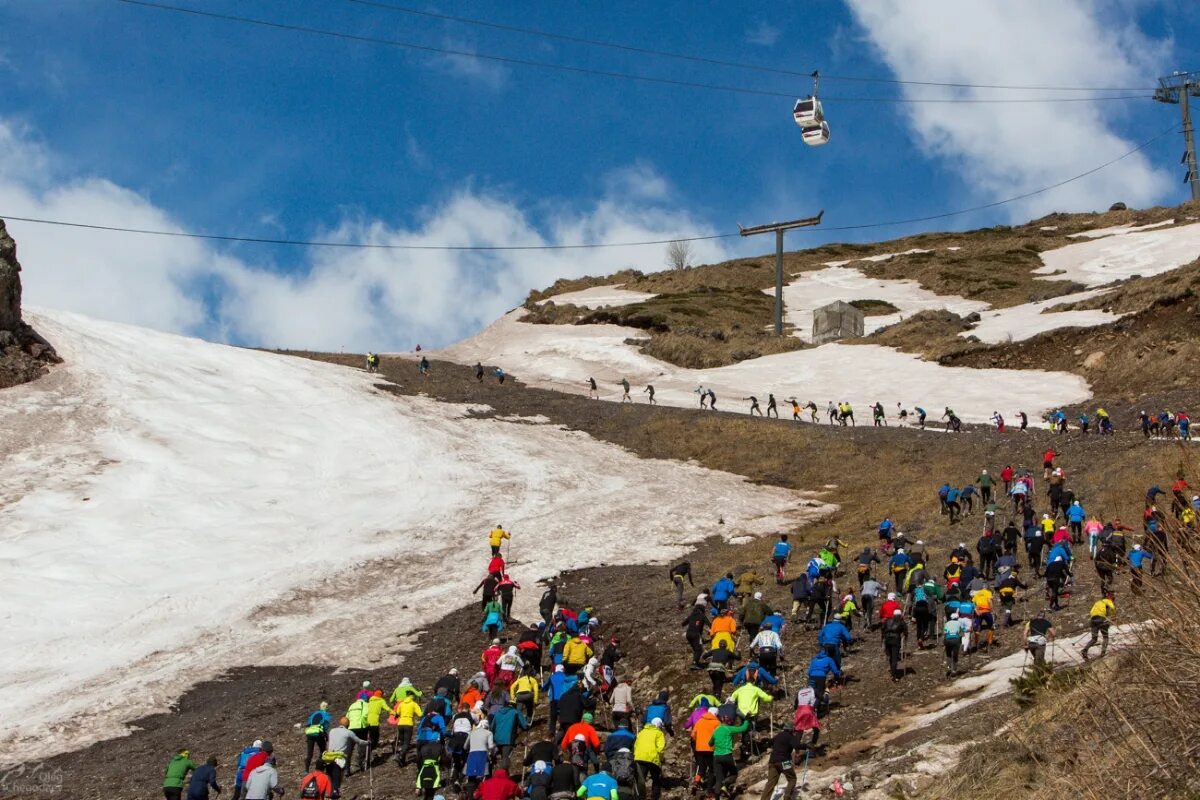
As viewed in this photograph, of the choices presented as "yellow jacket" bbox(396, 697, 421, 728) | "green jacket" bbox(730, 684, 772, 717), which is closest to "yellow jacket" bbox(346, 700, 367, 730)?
"yellow jacket" bbox(396, 697, 421, 728)

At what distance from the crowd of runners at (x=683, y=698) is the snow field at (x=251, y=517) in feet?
19.9

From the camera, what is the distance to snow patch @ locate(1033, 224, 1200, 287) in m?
98.4

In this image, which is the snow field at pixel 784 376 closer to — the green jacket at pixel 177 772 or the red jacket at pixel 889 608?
the red jacket at pixel 889 608

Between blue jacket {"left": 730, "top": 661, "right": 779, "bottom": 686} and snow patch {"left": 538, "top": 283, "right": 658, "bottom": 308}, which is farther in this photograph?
snow patch {"left": 538, "top": 283, "right": 658, "bottom": 308}

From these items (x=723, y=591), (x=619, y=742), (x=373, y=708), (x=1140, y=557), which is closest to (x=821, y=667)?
(x=619, y=742)

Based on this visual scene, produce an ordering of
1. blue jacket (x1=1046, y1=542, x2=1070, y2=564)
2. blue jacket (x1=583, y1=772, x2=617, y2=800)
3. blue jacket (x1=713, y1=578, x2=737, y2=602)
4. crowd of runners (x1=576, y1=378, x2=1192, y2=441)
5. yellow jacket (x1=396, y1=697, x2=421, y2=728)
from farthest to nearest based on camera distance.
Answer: crowd of runners (x1=576, y1=378, x2=1192, y2=441) → blue jacket (x1=713, y1=578, x2=737, y2=602) → blue jacket (x1=1046, y1=542, x2=1070, y2=564) → yellow jacket (x1=396, y1=697, x2=421, y2=728) → blue jacket (x1=583, y1=772, x2=617, y2=800)

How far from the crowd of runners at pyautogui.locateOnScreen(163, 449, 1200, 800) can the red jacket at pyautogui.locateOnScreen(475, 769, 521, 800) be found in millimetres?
18

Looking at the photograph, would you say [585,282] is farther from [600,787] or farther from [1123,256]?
[600,787]

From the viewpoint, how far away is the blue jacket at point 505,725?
15289mm

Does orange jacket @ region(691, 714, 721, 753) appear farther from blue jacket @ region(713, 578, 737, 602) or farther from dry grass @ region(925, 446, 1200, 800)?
blue jacket @ region(713, 578, 737, 602)

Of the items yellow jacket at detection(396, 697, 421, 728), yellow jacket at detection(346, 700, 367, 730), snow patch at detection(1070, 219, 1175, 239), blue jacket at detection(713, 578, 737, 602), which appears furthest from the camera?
snow patch at detection(1070, 219, 1175, 239)

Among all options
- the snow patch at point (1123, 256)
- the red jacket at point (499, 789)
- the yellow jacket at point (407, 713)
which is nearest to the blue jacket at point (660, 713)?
the red jacket at point (499, 789)

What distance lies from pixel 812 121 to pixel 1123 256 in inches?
2871

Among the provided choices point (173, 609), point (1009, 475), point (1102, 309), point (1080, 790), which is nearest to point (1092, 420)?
point (1009, 475)
